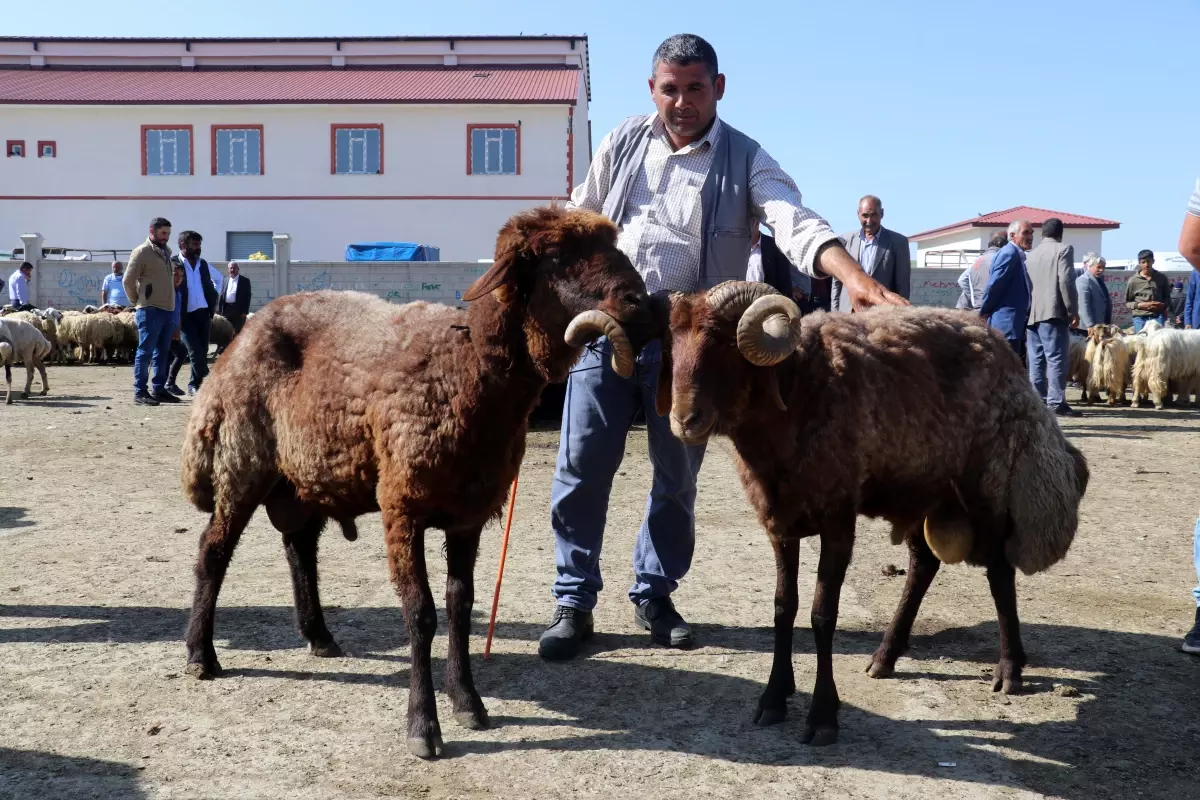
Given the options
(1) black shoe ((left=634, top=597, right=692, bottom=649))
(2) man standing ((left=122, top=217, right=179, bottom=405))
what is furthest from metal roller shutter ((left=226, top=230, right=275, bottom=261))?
(1) black shoe ((left=634, top=597, right=692, bottom=649))

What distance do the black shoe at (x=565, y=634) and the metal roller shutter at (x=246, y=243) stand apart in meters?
38.3

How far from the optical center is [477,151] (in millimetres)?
39812

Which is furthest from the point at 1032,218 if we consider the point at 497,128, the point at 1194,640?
the point at 1194,640

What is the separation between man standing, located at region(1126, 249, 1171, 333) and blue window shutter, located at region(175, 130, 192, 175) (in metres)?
34.7

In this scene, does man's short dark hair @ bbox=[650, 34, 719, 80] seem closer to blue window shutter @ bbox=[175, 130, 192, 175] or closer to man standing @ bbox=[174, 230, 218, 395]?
man standing @ bbox=[174, 230, 218, 395]

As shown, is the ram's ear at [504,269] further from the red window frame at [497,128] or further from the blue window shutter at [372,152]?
the blue window shutter at [372,152]

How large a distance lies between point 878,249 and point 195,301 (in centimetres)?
899

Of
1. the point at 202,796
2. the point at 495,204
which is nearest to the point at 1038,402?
the point at 202,796

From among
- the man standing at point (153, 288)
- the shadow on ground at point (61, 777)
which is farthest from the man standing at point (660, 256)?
the man standing at point (153, 288)

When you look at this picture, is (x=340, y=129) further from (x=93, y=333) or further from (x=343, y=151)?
(x=93, y=333)

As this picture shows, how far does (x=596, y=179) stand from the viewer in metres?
4.82

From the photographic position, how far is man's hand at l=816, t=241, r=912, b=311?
12.5 feet

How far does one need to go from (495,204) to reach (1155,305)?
27325 mm

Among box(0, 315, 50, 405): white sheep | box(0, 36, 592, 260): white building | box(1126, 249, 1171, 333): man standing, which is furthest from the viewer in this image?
box(0, 36, 592, 260): white building
